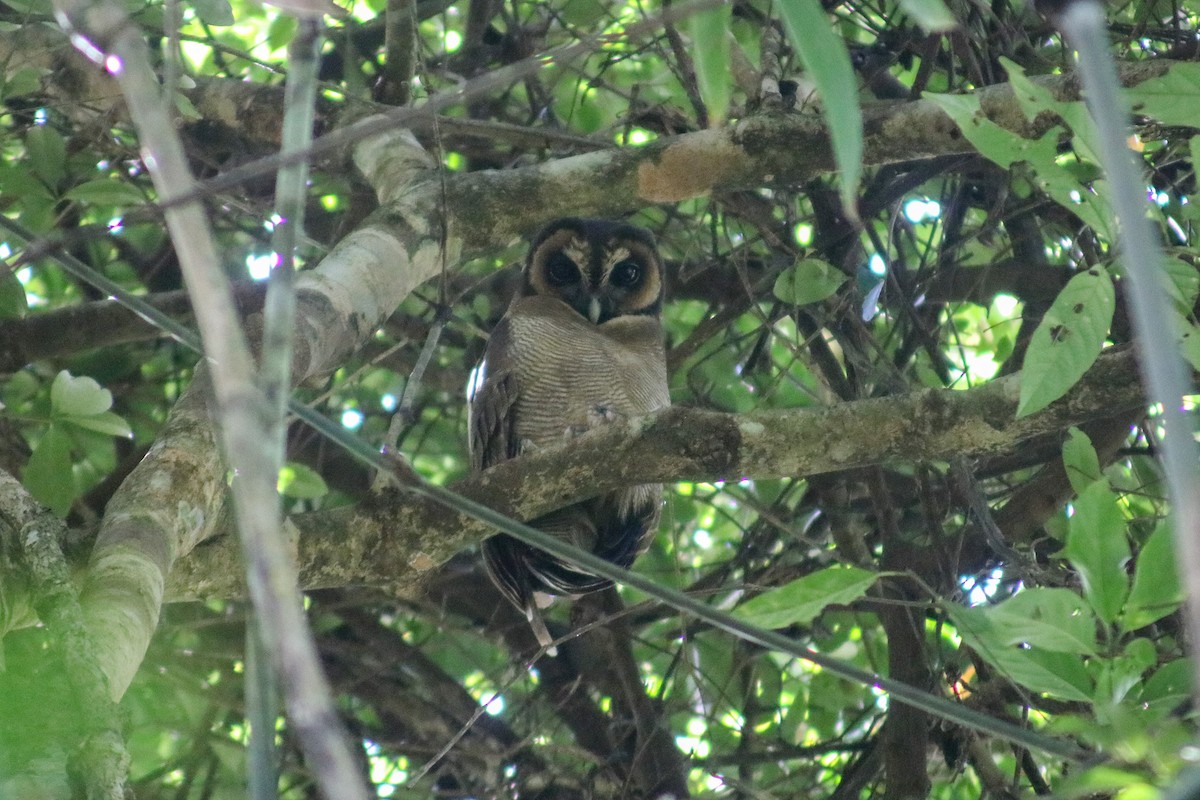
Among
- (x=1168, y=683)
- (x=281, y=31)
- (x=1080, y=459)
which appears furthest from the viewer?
(x=281, y=31)

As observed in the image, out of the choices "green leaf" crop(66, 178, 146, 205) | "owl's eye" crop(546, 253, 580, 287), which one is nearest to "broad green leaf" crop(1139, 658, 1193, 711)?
"green leaf" crop(66, 178, 146, 205)

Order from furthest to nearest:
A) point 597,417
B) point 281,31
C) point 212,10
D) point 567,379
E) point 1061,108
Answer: point 281,31 → point 567,379 → point 597,417 → point 212,10 → point 1061,108

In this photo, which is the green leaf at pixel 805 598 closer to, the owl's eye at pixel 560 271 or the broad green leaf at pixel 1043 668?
the broad green leaf at pixel 1043 668

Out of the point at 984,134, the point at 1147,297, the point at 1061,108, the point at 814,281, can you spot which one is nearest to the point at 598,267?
the point at 814,281

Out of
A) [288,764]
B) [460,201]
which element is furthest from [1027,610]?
[288,764]

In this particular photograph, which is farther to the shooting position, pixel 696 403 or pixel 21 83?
pixel 696 403

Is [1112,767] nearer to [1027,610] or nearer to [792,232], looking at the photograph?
[1027,610]

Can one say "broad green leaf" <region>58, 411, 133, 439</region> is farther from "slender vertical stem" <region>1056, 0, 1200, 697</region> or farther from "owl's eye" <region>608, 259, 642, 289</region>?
"slender vertical stem" <region>1056, 0, 1200, 697</region>

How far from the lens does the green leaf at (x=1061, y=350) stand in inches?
73.4

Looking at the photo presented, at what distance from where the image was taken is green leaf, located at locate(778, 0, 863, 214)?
1061 millimetres

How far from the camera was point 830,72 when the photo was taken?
3.52ft

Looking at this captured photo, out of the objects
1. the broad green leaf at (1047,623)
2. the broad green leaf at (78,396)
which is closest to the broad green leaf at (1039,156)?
the broad green leaf at (1047,623)

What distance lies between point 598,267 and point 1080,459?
2.22m

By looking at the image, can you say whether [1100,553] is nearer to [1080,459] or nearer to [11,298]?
[1080,459]
